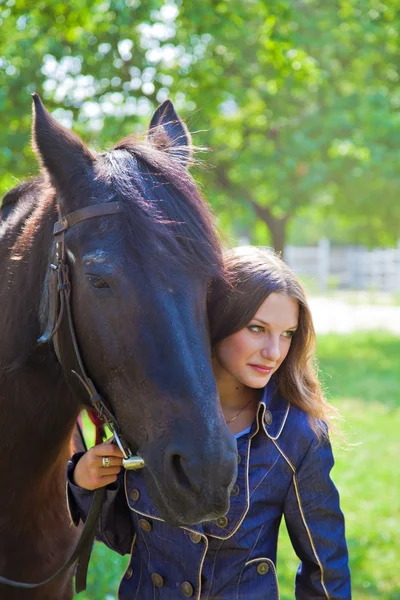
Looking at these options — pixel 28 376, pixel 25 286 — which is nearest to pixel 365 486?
pixel 28 376

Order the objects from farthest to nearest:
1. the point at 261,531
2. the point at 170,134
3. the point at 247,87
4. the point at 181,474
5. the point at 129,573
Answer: the point at 247,87 → the point at 170,134 → the point at 129,573 → the point at 261,531 → the point at 181,474

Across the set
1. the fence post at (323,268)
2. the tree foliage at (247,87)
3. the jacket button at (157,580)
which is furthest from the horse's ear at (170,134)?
the fence post at (323,268)

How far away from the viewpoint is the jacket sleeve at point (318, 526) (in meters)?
2.20

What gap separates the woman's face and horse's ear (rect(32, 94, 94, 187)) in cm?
71

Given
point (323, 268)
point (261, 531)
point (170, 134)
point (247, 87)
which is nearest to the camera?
point (261, 531)

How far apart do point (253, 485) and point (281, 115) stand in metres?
12.3

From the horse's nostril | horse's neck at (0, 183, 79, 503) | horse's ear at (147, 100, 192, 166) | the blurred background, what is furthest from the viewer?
the blurred background

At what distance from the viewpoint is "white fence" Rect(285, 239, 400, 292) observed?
Answer: 33.4 m

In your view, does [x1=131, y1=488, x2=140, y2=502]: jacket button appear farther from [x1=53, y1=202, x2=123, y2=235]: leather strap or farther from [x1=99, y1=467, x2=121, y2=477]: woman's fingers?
[x1=53, y1=202, x2=123, y2=235]: leather strap

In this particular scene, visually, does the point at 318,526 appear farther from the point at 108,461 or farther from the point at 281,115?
the point at 281,115

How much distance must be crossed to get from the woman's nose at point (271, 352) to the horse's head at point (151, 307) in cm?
37

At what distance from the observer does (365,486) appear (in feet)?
23.0

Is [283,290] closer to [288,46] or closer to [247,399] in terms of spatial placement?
[247,399]

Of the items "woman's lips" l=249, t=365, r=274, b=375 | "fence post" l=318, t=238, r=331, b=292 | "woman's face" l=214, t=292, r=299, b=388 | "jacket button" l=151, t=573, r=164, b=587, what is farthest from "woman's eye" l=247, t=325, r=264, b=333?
"fence post" l=318, t=238, r=331, b=292
